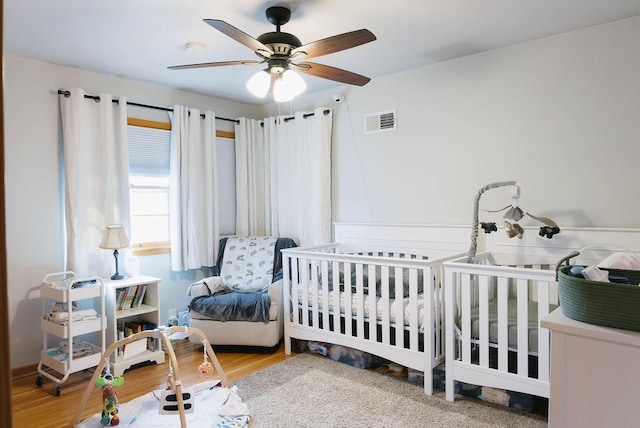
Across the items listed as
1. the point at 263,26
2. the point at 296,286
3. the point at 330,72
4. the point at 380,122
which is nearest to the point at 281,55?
the point at 330,72

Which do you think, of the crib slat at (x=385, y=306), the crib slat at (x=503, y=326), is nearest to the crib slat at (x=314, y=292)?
the crib slat at (x=385, y=306)

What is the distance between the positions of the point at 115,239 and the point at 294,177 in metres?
1.79

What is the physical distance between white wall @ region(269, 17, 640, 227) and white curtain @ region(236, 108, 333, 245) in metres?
0.20

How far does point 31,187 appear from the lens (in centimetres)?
316

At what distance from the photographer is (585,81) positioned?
2.75m

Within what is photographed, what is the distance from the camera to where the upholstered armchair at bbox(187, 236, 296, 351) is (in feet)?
11.2

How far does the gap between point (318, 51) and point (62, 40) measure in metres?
1.83

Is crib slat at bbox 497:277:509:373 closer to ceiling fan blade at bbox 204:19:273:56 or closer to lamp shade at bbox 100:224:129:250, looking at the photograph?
ceiling fan blade at bbox 204:19:273:56

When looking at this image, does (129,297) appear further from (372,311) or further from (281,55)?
(281,55)

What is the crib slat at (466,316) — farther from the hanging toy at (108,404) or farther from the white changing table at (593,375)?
the hanging toy at (108,404)

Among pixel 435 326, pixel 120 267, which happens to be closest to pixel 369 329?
pixel 435 326

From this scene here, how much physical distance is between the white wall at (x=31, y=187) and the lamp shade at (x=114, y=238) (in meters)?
0.39

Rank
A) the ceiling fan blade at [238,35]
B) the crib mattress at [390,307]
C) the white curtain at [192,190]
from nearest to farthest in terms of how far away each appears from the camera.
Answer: the ceiling fan blade at [238,35] < the crib mattress at [390,307] < the white curtain at [192,190]

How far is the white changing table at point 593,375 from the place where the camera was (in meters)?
0.96
